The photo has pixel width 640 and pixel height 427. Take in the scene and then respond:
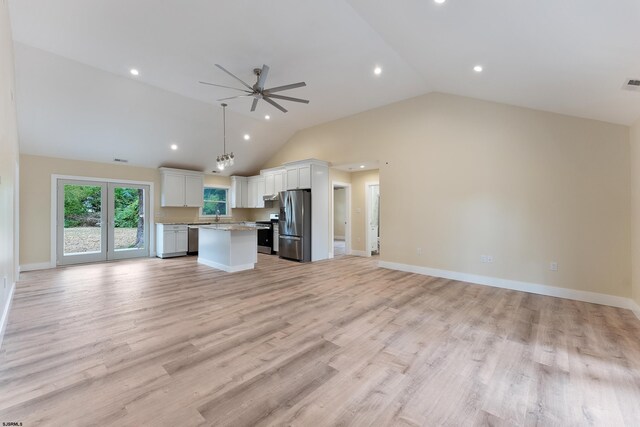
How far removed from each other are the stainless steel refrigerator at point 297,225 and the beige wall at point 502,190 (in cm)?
180

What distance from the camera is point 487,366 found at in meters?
2.24

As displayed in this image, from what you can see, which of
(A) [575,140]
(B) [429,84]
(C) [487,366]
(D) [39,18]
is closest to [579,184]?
(A) [575,140]

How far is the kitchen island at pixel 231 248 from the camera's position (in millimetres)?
5492

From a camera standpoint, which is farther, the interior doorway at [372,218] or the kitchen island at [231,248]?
the interior doorway at [372,218]

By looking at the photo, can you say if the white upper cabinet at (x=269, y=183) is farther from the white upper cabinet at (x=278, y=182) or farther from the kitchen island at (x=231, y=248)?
the kitchen island at (x=231, y=248)

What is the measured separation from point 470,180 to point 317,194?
3.42m

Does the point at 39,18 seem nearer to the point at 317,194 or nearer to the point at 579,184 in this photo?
the point at 317,194

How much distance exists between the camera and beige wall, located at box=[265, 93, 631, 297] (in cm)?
373

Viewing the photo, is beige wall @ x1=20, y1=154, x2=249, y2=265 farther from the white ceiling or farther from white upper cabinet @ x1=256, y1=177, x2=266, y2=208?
white upper cabinet @ x1=256, y1=177, x2=266, y2=208

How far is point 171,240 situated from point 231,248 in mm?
2884

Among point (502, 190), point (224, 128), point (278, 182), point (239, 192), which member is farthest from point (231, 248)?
point (502, 190)

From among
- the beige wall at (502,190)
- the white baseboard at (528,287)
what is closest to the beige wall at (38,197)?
the beige wall at (502,190)

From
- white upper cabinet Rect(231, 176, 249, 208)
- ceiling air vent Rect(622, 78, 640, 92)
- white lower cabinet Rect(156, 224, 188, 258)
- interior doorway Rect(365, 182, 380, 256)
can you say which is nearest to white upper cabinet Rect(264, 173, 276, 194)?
white upper cabinet Rect(231, 176, 249, 208)

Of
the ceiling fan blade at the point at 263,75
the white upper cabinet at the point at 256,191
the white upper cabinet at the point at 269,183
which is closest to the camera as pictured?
the ceiling fan blade at the point at 263,75
